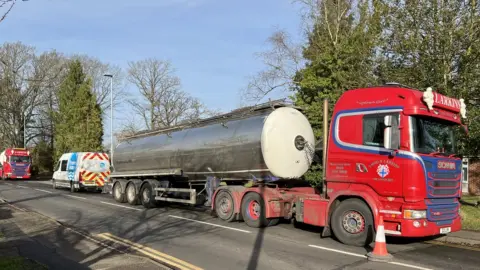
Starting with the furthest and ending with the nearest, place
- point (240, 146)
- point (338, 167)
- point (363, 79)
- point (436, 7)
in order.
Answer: point (363, 79)
point (240, 146)
point (436, 7)
point (338, 167)

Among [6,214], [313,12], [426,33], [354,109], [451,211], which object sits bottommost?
[6,214]

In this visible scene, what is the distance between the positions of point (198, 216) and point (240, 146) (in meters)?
3.15

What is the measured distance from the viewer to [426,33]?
1213 centimetres

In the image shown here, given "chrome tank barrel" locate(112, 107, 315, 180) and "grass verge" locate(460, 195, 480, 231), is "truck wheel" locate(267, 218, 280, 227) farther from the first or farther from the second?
"grass verge" locate(460, 195, 480, 231)

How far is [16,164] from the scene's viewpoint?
→ 44.5m

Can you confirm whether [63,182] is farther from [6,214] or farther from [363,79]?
[363,79]

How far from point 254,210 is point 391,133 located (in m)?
4.75

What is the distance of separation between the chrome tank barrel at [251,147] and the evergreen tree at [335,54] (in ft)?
6.76

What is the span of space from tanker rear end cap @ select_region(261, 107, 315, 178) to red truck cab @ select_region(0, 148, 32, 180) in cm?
4034

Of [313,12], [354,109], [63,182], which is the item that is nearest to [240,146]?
[354,109]

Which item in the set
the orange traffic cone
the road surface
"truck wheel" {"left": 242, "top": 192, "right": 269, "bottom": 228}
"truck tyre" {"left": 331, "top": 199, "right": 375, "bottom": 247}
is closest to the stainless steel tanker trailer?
"truck wheel" {"left": 242, "top": 192, "right": 269, "bottom": 228}

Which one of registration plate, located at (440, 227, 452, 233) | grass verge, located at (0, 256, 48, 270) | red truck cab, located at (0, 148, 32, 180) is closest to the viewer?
grass verge, located at (0, 256, 48, 270)

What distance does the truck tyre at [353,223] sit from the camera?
8.94 meters

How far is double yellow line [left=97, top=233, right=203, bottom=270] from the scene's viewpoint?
755 cm
